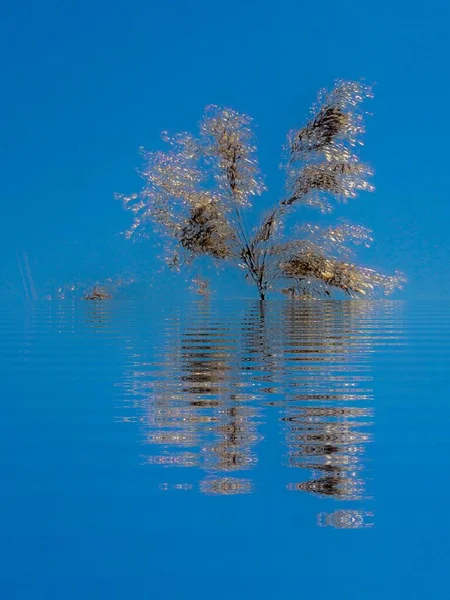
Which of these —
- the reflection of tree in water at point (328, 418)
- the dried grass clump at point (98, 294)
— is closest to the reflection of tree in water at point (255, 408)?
the reflection of tree in water at point (328, 418)

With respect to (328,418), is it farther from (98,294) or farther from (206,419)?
(98,294)

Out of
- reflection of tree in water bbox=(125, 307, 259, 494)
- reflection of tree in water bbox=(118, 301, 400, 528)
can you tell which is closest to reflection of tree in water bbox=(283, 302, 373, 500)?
reflection of tree in water bbox=(118, 301, 400, 528)

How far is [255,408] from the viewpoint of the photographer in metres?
3.12

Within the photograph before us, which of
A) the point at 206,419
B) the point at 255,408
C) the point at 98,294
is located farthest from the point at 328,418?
the point at 98,294

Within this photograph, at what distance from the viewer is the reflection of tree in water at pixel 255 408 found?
6.79ft

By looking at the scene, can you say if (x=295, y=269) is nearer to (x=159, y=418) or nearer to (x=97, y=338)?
(x=97, y=338)

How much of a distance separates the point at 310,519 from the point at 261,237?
1766cm

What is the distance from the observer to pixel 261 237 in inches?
757

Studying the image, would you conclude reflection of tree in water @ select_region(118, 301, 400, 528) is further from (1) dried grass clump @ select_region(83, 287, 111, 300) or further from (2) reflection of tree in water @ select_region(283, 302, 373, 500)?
(1) dried grass clump @ select_region(83, 287, 111, 300)

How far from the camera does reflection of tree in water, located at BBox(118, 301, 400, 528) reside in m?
2.07


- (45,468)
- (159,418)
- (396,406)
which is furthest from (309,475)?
(396,406)

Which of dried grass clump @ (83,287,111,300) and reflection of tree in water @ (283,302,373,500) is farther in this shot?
dried grass clump @ (83,287,111,300)

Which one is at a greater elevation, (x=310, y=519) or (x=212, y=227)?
(x=212, y=227)

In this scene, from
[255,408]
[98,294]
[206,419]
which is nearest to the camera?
[206,419]
